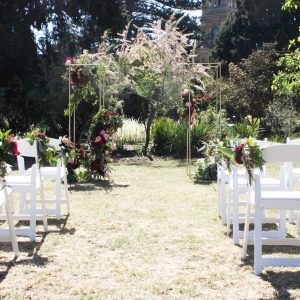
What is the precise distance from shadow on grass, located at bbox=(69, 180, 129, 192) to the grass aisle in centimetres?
144

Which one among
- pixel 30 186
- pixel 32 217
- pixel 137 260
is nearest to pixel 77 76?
pixel 30 186

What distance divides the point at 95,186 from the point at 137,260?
202 inches

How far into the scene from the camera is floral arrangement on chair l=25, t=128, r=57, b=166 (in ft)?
19.2

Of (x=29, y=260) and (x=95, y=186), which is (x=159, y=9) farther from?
(x=29, y=260)

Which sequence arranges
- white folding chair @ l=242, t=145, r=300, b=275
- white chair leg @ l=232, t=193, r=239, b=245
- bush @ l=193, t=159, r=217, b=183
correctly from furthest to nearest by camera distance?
bush @ l=193, t=159, r=217, b=183, white chair leg @ l=232, t=193, r=239, b=245, white folding chair @ l=242, t=145, r=300, b=275

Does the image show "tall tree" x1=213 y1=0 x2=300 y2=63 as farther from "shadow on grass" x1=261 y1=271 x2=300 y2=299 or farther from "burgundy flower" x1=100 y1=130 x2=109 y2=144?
"shadow on grass" x1=261 y1=271 x2=300 y2=299

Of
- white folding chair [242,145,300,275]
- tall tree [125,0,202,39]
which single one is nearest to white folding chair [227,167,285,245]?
white folding chair [242,145,300,275]

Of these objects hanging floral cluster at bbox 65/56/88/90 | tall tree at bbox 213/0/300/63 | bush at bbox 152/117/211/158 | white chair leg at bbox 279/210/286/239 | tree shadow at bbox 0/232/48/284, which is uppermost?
tall tree at bbox 213/0/300/63

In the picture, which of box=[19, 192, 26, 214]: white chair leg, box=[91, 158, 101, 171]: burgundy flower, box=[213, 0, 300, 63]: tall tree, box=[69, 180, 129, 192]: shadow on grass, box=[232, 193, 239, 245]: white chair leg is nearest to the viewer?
box=[232, 193, 239, 245]: white chair leg

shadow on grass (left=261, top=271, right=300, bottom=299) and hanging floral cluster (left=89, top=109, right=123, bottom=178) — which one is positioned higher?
hanging floral cluster (left=89, top=109, right=123, bottom=178)

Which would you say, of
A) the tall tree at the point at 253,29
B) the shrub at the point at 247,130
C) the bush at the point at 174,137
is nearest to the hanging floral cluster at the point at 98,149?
the shrub at the point at 247,130

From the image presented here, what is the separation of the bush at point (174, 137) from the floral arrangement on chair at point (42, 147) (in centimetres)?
1044

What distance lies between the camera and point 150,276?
4402 millimetres

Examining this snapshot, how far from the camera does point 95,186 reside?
9.94 meters
